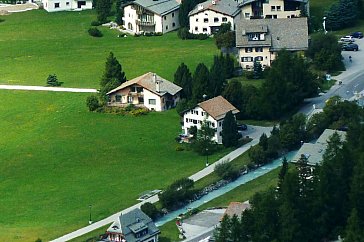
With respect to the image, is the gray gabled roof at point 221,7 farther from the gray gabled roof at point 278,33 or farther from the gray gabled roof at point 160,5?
the gray gabled roof at point 278,33

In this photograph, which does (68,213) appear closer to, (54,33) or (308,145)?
(308,145)

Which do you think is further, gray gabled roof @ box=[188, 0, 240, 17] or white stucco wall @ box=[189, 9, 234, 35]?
white stucco wall @ box=[189, 9, 234, 35]

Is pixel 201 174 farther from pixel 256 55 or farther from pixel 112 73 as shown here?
pixel 256 55

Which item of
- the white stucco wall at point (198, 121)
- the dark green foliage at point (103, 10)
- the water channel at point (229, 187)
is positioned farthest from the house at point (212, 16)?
the water channel at point (229, 187)

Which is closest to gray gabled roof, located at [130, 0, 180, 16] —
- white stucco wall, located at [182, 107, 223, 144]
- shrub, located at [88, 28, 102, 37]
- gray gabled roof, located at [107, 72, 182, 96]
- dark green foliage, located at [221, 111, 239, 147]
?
shrub, located at [88, 28, 102, 37]

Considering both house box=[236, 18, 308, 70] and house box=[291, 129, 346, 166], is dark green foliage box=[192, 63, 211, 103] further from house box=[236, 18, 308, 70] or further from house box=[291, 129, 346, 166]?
house box=[291, 129, 346, 166]

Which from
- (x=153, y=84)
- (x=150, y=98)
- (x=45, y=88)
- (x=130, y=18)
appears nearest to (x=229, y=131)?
(x=150, y=98)

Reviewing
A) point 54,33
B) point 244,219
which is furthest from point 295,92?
point 54,33

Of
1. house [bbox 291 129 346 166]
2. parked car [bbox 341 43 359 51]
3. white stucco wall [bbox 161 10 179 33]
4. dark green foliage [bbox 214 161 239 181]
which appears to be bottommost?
dark green foliage [bbox 214 161 239 181]
